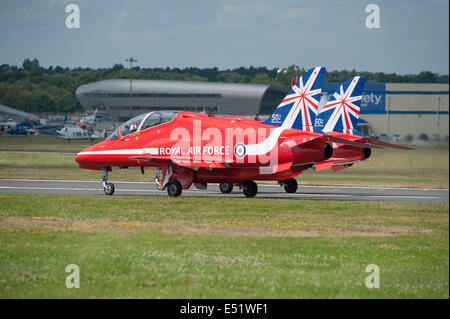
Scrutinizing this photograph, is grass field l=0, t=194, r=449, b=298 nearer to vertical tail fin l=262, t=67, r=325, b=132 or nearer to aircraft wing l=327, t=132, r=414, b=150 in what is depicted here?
aircraft wing l=327, t=132, r=414, b=150

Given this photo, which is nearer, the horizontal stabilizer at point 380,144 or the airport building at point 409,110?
the airport building at point 409,110

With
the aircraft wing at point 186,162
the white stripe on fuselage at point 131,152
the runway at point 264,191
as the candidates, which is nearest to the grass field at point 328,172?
the runway at point 264,191

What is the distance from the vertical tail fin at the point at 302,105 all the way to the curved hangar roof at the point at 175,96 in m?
67.8

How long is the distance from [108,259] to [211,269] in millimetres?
2175

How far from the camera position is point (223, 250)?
14820mm

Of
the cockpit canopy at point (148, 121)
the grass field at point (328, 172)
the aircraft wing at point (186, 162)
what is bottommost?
the grass field at point (328, 172)

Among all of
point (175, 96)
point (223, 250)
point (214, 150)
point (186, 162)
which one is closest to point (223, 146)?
point (214, 150)

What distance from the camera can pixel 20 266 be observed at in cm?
1324

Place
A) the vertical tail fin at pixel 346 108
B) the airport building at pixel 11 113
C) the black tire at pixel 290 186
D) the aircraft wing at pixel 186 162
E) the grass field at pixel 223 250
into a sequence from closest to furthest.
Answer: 1. the grass field at pixel 223 250
2. the aircraft wing at pixel 186 162
3. the black tire at pixel 290 186
4. the vertical tail fin at pixel 346 108
5. the airport building at pixel 11 113

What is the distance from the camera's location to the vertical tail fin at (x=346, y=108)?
3234cm

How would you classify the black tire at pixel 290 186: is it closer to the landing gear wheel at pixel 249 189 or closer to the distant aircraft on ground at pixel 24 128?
the landing gear wheel at pixel 249 189

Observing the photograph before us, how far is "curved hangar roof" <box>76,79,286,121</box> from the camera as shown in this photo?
101375 millimetres

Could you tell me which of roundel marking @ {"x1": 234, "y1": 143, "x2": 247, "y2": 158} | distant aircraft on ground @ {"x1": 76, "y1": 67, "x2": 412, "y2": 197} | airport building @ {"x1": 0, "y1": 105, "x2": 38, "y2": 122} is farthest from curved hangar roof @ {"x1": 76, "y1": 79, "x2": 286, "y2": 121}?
roundel marking @ {"x1": 234, "y1": 143, "x2": 247, "y2": 158}

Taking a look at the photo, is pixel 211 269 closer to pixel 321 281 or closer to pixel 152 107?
pixel 321 281
